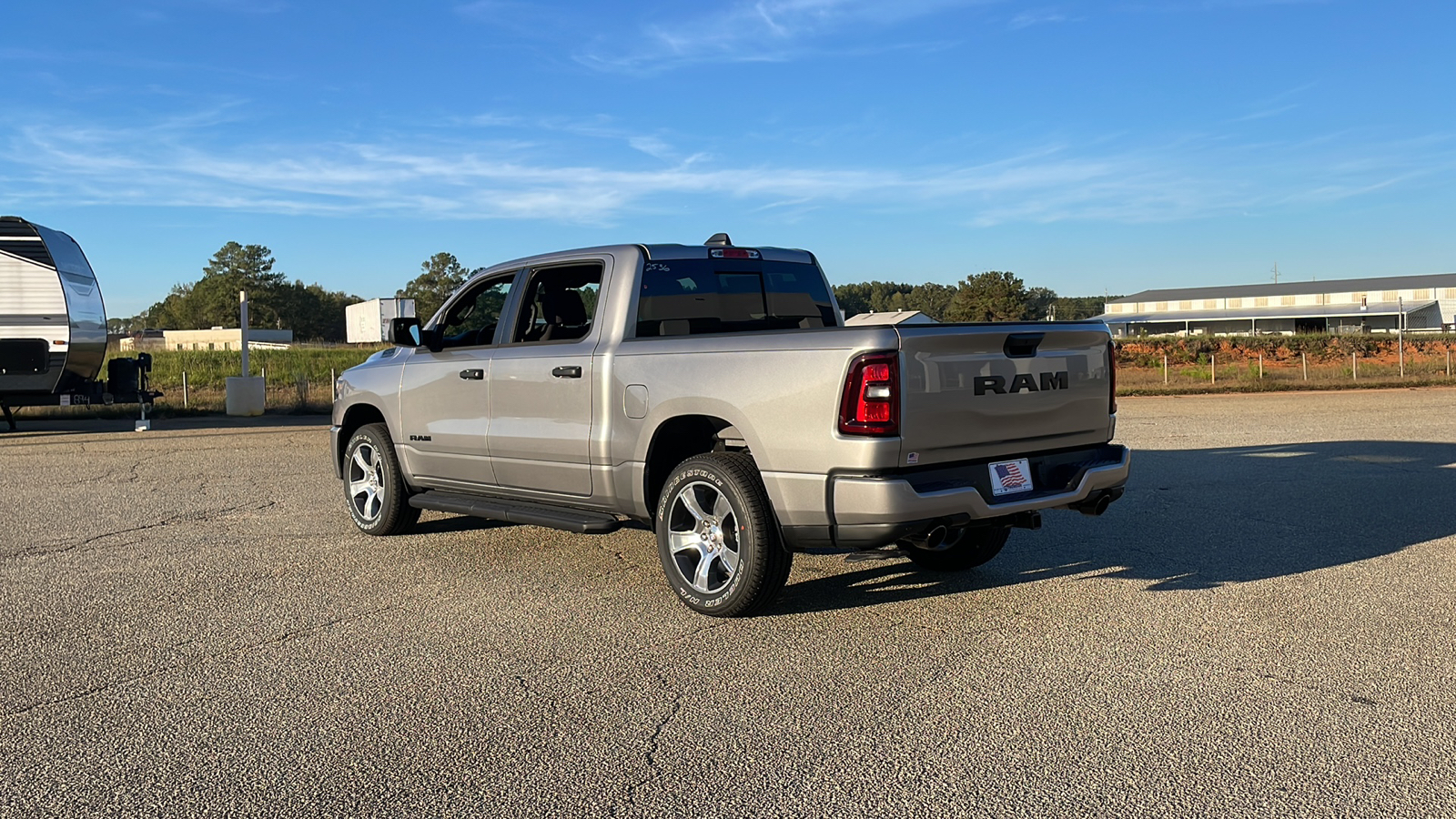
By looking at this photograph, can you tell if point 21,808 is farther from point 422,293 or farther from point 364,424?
point 422,293

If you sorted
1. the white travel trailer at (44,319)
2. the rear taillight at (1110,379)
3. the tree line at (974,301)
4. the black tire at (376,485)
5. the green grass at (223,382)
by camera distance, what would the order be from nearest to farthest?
the rear taillight at (1110,379) → the black tire at (376,485) → the white travel trailer at (44,319) → the green grass at (223,382) → the tree line at (974,301)

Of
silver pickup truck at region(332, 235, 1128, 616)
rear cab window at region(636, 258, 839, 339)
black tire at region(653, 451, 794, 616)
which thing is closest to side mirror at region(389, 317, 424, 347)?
silver pickup truck at region(332, 235, 1128, 616)

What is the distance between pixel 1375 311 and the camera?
96062 millimetres

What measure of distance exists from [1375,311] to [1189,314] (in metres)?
16.6

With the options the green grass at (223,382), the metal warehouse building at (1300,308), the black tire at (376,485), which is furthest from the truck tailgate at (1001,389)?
the metal warehouse building at (1300,308)

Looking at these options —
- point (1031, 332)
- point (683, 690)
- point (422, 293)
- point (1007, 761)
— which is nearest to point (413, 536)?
point (683, 690)

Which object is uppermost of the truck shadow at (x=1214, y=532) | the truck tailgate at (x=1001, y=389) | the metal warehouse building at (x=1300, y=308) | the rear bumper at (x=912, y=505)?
the metal warehouse building at (x=1300, y=308)

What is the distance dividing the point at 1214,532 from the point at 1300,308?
106 meters

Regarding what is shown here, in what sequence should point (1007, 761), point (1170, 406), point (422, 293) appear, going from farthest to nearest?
point (422, 293), point (1170, 406), point (1007, 761)

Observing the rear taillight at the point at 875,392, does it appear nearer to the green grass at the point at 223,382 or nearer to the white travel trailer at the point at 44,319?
the white travel trailer at the point at 44,319

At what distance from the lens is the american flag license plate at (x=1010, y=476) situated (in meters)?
5.70

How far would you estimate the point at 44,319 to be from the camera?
666 inches

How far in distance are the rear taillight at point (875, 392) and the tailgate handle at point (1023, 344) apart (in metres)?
0.80

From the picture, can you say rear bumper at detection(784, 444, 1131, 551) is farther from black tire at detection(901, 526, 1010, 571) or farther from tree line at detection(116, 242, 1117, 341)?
tree line at detection(116, 242, 1117, 341)
